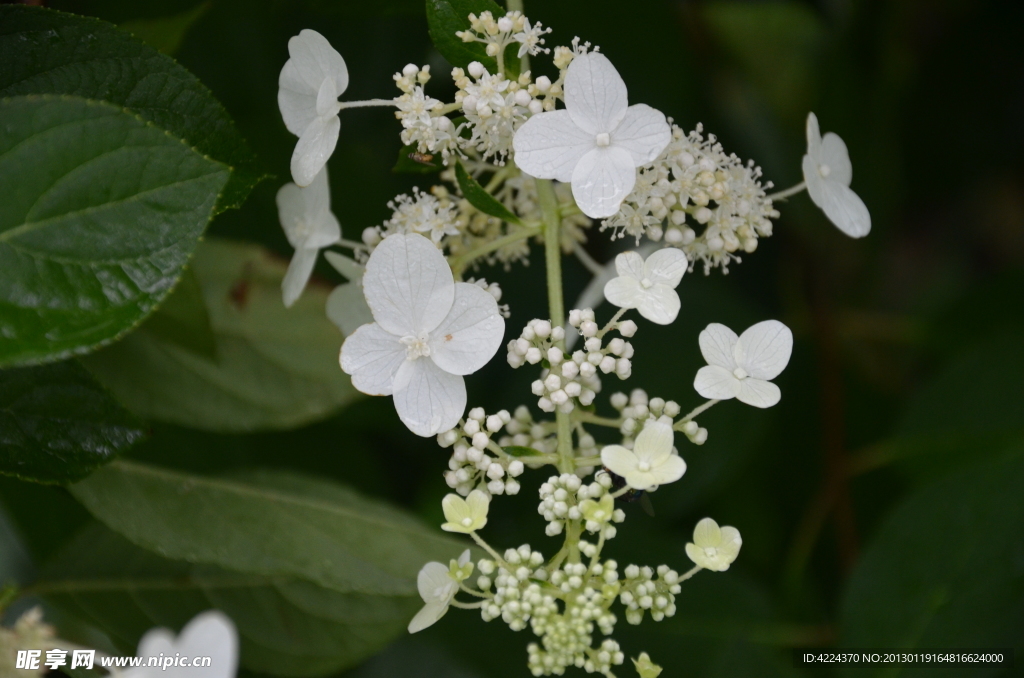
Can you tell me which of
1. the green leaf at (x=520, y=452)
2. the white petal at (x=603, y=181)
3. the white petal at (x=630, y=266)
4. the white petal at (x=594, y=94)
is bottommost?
the green leaf at (x=520, y=452)

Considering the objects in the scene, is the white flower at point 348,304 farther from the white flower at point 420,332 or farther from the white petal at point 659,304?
the white petal at point 659,304

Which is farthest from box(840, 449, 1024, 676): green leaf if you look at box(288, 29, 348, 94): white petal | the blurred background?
box(288, 29, 348, 94): white petal

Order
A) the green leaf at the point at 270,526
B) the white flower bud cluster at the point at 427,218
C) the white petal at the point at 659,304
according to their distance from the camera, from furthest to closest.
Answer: the green leaf at the point at 270,526 < the white flower bud cluster at the point at 427,218 < the white petal at the point at 659,304

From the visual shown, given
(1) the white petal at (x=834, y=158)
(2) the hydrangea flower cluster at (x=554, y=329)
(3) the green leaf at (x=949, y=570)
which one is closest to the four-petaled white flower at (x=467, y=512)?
(2) the hydrangea flower cluster at (x=554, y=329)

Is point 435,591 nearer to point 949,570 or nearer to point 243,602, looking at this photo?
point 243,602

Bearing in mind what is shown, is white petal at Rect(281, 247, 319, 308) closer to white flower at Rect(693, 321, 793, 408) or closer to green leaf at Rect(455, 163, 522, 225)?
green leaf at Rect(455, 163, 522, 225)

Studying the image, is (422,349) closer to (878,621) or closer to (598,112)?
(598,112)
